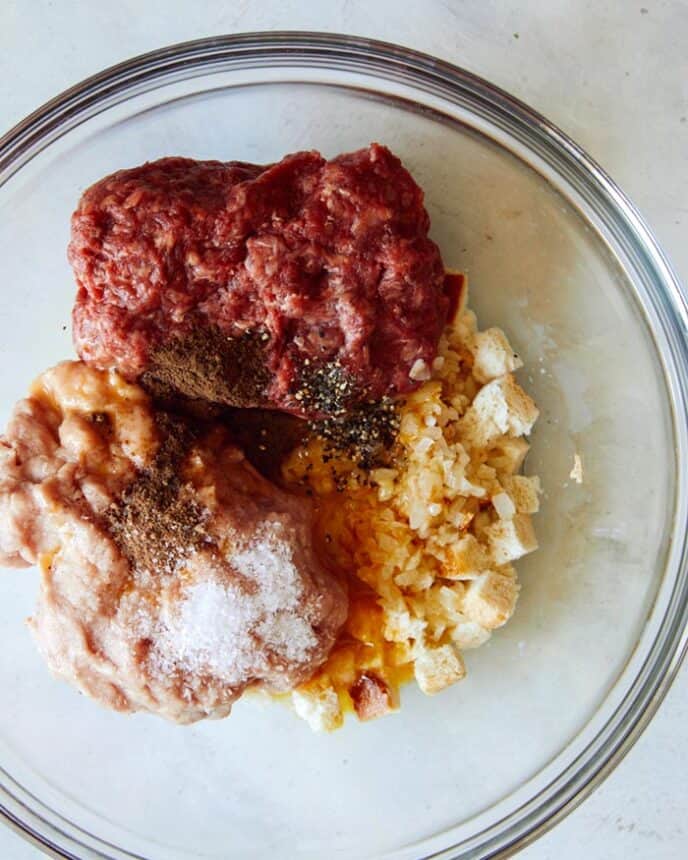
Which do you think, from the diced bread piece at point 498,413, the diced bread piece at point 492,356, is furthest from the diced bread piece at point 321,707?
the diced bread piece at point 492,356

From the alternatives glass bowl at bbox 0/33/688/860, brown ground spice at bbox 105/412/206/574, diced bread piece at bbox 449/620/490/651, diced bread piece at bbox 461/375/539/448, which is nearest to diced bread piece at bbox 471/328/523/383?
diced bread piece at bbox 461/375/539/448

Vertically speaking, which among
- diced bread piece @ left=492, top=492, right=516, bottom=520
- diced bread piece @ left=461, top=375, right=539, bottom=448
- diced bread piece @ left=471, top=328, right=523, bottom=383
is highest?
diced bread piece @ left=471, top=328, right=523, bottom=383

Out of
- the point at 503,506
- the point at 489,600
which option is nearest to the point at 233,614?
the point at 489,600

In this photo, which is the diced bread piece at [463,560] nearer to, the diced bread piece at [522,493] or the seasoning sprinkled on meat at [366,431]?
the diced bread piece at [522,493]

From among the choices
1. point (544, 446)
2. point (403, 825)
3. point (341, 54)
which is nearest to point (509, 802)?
point (403, 825)

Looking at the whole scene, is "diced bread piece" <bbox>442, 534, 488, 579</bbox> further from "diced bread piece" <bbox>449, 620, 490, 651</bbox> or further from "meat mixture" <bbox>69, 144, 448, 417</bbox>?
"meat mixture" <bbox>69, 144, 448, 417</bbox>

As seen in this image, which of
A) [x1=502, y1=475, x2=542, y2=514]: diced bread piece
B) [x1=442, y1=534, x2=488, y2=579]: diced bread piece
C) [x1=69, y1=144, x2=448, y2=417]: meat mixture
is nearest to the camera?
[x1=69, y1=144, x2=448, y2=417]: meat mixture

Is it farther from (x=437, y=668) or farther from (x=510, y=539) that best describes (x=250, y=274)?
(x=437, y=668)
